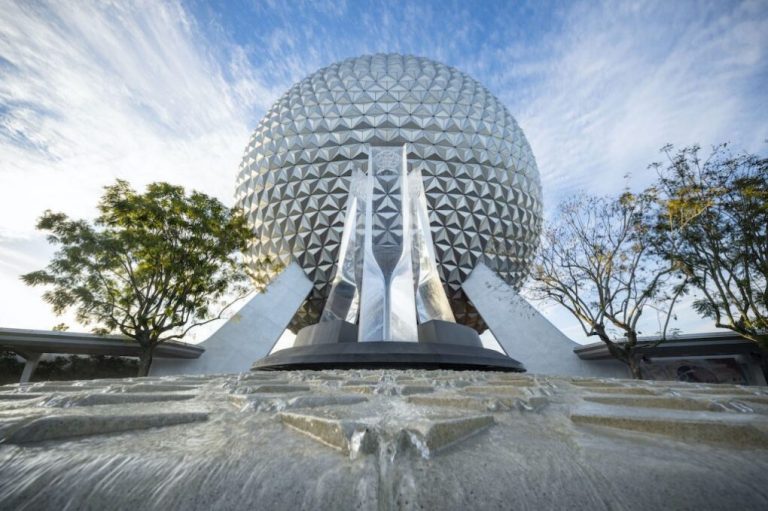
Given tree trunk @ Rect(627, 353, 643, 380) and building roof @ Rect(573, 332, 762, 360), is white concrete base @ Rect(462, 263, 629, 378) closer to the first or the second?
building roof @ Rect(573, 332, 762, 360)

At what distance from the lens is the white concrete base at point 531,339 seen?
12.0 metres

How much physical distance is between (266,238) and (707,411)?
1717 centimetres

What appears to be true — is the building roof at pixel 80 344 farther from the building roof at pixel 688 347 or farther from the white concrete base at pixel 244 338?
the building roof at pixel 688 347

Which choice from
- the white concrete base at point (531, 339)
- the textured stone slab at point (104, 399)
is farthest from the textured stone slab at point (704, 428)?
the white concrete base at point (531, 339)

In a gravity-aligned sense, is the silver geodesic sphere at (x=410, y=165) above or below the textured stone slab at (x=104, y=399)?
above

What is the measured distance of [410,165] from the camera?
1562 centimetres

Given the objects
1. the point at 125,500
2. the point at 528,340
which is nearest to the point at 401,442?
the point at 125,500

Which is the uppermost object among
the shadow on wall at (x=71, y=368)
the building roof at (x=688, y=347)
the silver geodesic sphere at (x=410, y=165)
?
the silver geodesic sphere at (x=410, y=165)

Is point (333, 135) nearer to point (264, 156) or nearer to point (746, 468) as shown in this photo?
point (264, 156)

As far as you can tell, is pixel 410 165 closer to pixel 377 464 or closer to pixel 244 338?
pixel 244 338

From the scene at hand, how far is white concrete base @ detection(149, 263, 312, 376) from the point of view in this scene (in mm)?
11914

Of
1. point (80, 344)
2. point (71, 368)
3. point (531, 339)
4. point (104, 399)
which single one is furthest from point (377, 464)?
point (71, 368)

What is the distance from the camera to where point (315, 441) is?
46.4 inches

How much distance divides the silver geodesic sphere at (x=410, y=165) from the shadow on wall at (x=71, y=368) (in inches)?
267
